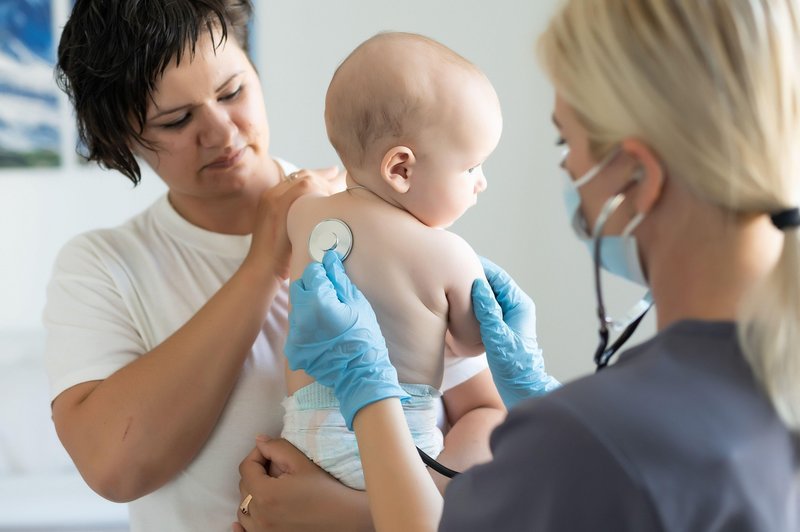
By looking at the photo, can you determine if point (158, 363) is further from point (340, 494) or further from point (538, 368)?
point (538, 368)

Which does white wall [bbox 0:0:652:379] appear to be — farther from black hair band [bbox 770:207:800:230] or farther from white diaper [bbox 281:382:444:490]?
black hair band [bbox 770:207:800:230]

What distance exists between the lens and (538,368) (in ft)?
4.43

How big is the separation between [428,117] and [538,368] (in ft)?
1.34

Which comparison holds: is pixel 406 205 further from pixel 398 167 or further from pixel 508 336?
pixel 508 336

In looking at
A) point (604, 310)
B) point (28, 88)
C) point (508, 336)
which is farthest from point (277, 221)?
point (28, 88)

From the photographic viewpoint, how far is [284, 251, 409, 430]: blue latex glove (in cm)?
112

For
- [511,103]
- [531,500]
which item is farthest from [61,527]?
[531,500]

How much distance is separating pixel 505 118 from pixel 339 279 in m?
1.99

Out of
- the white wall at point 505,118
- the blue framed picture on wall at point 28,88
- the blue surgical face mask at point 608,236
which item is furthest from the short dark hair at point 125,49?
the blue framed picture on wall at point 28,88

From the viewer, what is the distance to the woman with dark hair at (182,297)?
1.36 meters

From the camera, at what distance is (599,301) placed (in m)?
0.93

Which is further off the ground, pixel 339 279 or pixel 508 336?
pixel 339 279

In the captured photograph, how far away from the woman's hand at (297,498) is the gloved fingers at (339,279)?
0.89ft

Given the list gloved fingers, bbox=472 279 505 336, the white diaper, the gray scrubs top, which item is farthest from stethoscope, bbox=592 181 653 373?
the white diaper
